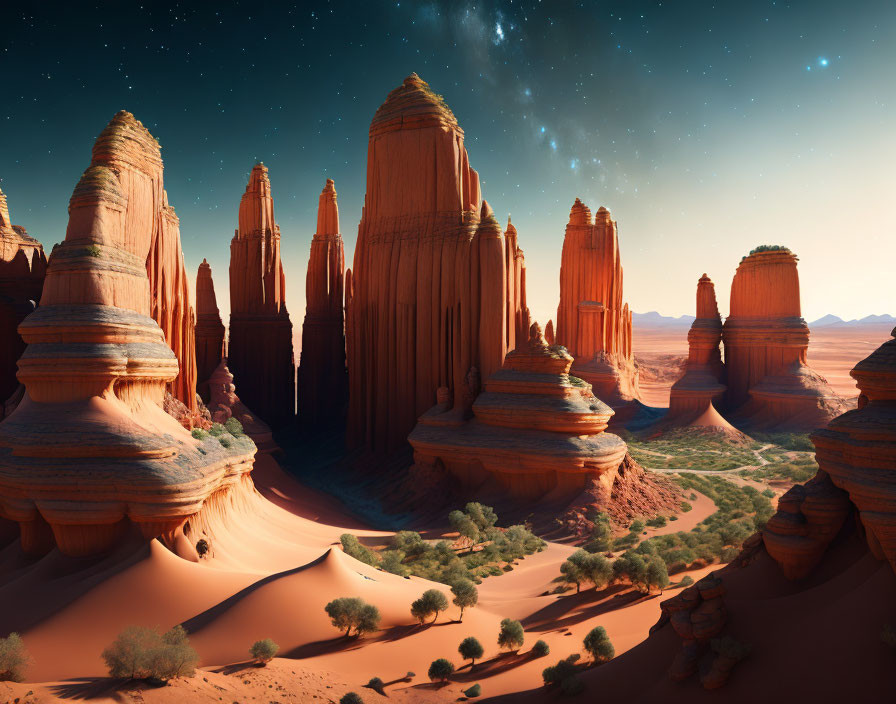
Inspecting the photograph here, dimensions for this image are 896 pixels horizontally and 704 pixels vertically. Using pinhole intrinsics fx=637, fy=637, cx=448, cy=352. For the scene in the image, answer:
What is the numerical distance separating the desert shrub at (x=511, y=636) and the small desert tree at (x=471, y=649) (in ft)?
1.51

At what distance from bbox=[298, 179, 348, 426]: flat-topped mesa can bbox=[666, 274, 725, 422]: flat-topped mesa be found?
23234 mm

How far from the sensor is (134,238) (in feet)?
55.6

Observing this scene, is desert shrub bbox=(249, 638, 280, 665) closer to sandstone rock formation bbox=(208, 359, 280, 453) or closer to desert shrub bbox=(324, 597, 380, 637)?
desert shrub bbox=(324, 597, 380, 637)

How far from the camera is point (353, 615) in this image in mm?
11016

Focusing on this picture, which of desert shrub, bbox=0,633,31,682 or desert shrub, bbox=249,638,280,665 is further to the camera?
desert shrub, bbox=249,638,280,665

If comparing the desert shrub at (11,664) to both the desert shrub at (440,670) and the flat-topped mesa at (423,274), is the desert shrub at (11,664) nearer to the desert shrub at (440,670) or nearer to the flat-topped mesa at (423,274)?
the desert shrub at (440,670)

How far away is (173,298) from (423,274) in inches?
471

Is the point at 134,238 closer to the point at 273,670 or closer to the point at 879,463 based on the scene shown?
the point at 273,670

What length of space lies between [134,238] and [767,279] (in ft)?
138

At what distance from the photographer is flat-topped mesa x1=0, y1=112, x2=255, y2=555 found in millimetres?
13172

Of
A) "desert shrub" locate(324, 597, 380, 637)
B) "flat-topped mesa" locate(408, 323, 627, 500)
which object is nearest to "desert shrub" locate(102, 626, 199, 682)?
"desert shrub" locate(324, 597, 380, 637)

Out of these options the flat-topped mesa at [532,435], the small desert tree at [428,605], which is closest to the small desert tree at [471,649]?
the small desert tree at [428,605]

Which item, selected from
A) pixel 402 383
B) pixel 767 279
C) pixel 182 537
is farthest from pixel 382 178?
pixel 767 279

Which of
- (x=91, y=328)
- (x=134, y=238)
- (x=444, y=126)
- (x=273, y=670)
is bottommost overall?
(x=273, y=670)
